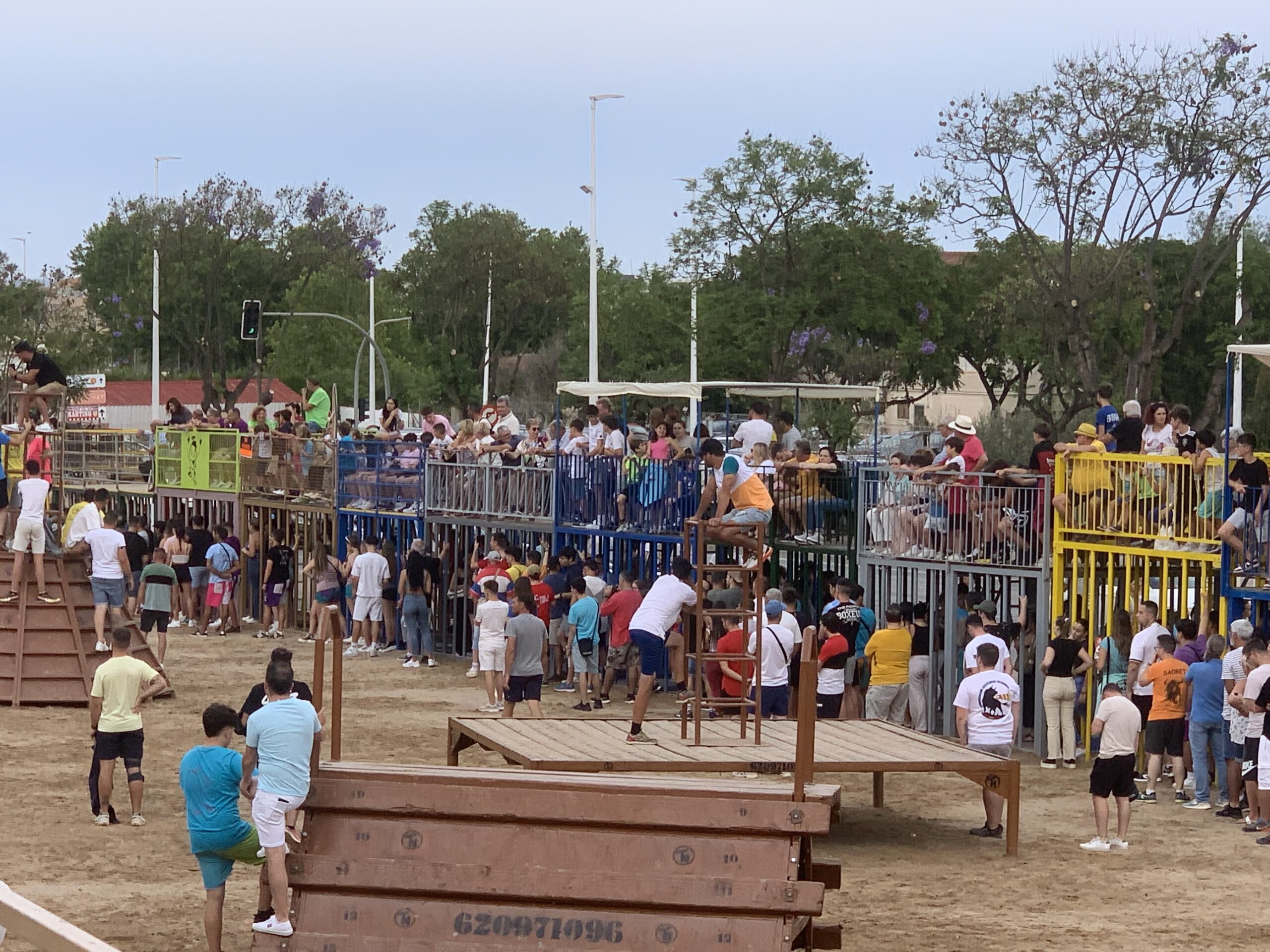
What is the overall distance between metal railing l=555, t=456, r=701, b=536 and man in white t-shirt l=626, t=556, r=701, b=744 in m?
8.98

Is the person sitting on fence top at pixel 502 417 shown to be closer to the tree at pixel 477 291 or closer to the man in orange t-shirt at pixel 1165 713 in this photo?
the man in orange t-shirt at pixel 1165 713

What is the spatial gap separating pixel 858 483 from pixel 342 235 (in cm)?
4540

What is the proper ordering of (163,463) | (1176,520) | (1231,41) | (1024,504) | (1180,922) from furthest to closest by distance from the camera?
(163,463) < (1231,41) < (1024,504) < (1176,520) < (1180,922)

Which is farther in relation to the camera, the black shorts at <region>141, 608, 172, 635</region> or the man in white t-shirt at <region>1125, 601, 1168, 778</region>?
the black shorts at <region>141, 608, 172, 635</region>

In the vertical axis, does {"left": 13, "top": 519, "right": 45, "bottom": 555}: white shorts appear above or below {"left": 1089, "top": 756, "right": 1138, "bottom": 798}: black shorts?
above

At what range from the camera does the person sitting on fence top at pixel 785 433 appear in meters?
25.0

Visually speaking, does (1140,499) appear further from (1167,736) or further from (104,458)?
(104,458)

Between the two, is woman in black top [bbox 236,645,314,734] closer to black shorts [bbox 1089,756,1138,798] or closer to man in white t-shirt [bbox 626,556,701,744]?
man in white t-shirt [bbox 626,556,701,744]

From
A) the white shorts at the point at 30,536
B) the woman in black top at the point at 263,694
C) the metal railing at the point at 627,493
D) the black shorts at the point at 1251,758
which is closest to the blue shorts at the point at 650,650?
the woman in black top at the point at 263,694

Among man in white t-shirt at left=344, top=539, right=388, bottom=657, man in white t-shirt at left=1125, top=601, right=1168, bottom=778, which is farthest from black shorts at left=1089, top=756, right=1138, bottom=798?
man in white t-shirt at left=344, top=539, right=388, bottom=657

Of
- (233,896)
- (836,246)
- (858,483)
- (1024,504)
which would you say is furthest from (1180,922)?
(836,246)

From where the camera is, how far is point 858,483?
22.9 metres

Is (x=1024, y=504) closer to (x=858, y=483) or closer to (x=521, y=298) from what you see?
(x=858, y=483)

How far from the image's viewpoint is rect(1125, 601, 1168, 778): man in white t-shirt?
18.0 meters
